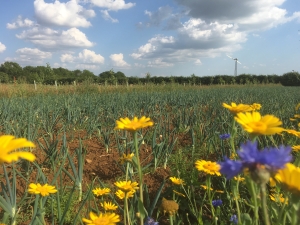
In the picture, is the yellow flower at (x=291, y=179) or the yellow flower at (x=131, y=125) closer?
the yellow flower at (x=291, y=179)

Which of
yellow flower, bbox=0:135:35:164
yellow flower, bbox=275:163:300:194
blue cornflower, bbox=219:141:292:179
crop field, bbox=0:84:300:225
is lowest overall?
crop field, bbox=0:84:300:225

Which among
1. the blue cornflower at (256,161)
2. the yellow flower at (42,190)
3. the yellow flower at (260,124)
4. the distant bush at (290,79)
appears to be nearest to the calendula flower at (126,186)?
the yellow flower at (42,190)

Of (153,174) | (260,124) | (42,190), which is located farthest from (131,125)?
(153,174)

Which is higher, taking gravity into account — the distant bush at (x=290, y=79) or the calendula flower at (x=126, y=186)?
the distant bush at (x=290, y=79)

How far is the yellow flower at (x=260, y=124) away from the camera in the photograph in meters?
0.70

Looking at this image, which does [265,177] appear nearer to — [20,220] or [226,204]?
[226,204]

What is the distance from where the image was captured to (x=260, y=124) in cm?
74

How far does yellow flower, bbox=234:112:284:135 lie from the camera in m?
0.70

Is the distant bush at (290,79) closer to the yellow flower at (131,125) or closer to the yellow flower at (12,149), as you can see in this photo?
the yellow flower at (131,125)

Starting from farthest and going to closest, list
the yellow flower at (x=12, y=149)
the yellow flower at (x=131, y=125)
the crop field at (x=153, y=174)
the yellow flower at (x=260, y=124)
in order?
the yellow flower at (x=131, y=125)
the yellow flower at (x=260, y=124)
the crop field at (x=153, y=174)
the yellow flower at (x=12, y=149)

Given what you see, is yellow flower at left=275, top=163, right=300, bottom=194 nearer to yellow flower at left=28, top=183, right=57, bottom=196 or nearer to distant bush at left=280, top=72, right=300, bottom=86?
yellow flower at left=28, top=183, right=57, bottom=196

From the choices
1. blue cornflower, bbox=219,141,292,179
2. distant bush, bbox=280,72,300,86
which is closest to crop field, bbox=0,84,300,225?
blue cornflower, bbox=219,141,292,179

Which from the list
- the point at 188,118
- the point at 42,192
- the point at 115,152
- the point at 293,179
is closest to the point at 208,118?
the point at 188,118

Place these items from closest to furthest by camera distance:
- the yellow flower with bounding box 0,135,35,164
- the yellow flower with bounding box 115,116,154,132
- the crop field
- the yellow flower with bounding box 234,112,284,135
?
the yellow flower with bounding box 0,135,35,164 < the crop field < the yellow flower with bounding box 234,112,284,135 < the yellow flower with bounding box 115,116,154,132
